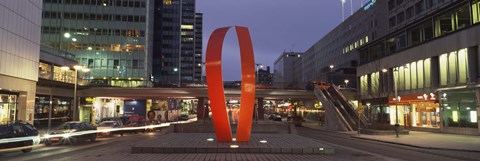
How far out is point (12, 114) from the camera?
4078 centimetres

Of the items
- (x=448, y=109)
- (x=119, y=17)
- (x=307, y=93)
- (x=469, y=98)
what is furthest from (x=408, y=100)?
(x=119, y=17)

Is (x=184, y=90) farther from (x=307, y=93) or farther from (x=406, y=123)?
(x=406, y=123)

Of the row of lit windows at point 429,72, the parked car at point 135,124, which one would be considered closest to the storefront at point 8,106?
the parked car at point 135,124

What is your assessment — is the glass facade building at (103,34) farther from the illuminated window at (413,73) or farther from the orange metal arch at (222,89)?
the orange metal arch at (222,89)

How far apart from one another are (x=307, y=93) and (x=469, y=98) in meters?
28.3

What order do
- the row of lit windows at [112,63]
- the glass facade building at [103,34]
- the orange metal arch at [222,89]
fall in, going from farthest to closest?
the row of lit windows at [112,63] → the glass facade building at [103,34] → the orange metal arch at [222,89]

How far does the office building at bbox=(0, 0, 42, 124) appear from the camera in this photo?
38219 millimetres

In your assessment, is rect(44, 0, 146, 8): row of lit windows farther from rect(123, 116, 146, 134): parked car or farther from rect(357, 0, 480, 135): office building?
rect(357, 0, 480, 135): office building

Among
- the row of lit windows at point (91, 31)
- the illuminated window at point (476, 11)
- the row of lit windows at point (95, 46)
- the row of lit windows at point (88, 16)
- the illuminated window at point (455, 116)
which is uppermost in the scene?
the row of lit windows at point (88, 16)

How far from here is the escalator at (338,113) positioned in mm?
47219

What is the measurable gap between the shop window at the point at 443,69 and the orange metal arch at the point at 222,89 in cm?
2775

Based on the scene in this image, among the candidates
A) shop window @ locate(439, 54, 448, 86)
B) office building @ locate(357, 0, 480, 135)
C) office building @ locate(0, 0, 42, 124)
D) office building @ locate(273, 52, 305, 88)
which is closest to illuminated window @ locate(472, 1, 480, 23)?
office building @ locate(357, 0, 480, 135)

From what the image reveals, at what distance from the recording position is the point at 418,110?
47.3 meters

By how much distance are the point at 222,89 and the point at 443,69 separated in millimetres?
29650
